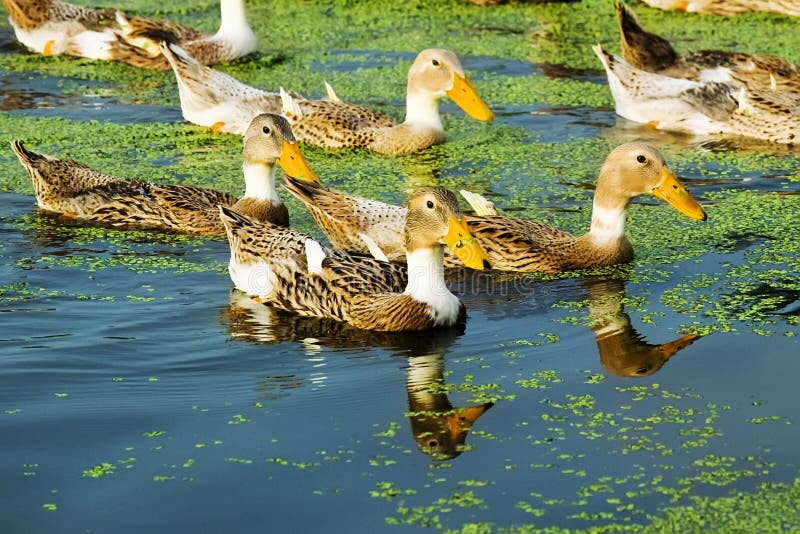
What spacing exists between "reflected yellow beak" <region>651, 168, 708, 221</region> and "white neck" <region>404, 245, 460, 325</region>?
180 centimetres

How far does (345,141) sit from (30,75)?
13.2ft

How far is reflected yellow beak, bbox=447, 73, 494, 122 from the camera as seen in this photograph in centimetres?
1170

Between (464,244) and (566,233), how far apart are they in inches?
59.3

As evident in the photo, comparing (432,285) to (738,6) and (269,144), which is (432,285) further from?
(738,6)

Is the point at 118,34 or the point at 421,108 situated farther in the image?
the point at 118,34

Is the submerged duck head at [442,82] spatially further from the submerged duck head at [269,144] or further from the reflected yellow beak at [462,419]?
the reflected yellow beak at [462,419]

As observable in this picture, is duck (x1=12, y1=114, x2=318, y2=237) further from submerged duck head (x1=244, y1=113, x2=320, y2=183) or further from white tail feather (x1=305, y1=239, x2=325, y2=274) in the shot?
white tail feather (x1=305, y1=239, x2=325, y2=274)

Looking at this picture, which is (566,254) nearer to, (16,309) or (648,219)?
(648,219)

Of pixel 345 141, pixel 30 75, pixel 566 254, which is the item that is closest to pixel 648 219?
pixel 566 254

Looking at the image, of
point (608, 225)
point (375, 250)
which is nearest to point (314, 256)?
point (375, 250)

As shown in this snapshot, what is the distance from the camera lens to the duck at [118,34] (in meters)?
14.0

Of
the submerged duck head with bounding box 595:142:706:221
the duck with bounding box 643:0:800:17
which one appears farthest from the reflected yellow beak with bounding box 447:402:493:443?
the duck with bounding box 643:0:800:17

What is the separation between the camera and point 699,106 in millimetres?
12430

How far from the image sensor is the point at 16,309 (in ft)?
26.3
